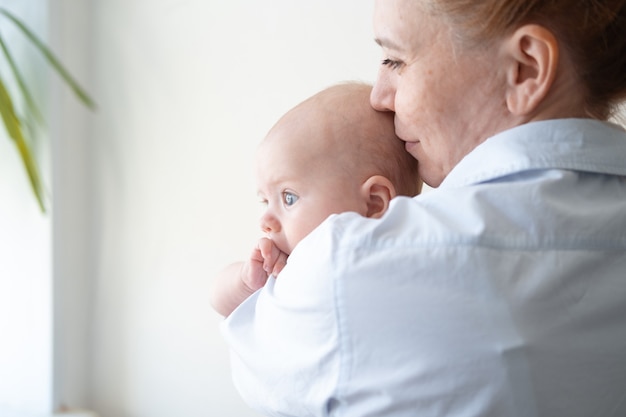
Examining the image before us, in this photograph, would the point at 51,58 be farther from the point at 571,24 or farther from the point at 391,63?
the point at 571,24

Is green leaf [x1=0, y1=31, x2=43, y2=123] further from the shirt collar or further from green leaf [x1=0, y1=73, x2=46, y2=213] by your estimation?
the shirt collar

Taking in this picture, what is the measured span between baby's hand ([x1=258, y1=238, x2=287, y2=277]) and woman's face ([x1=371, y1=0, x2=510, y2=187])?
242mm

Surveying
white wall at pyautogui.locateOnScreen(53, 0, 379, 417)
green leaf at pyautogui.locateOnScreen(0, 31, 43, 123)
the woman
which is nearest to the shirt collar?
the woman

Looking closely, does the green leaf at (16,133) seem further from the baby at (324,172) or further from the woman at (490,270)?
the woman at (490,270)

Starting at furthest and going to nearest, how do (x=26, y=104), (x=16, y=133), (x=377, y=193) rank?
(x=26, y=104) < (x=16, y=133) < (x=377, y=193)

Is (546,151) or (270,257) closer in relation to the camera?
(546,151)

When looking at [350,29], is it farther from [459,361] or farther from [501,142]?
[459,361]

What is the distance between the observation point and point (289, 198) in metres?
1.10

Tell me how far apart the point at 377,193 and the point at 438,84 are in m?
0.20

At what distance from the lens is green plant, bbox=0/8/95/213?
2078 millimetres


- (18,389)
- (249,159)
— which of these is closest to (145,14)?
(249,159)

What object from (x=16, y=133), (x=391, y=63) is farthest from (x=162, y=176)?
(x=391, y=63)

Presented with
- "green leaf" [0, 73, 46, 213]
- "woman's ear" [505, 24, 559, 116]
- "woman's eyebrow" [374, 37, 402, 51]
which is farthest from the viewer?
"green leaf" [0, 73, 46, 213]

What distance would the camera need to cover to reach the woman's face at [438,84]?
910 millimetres
